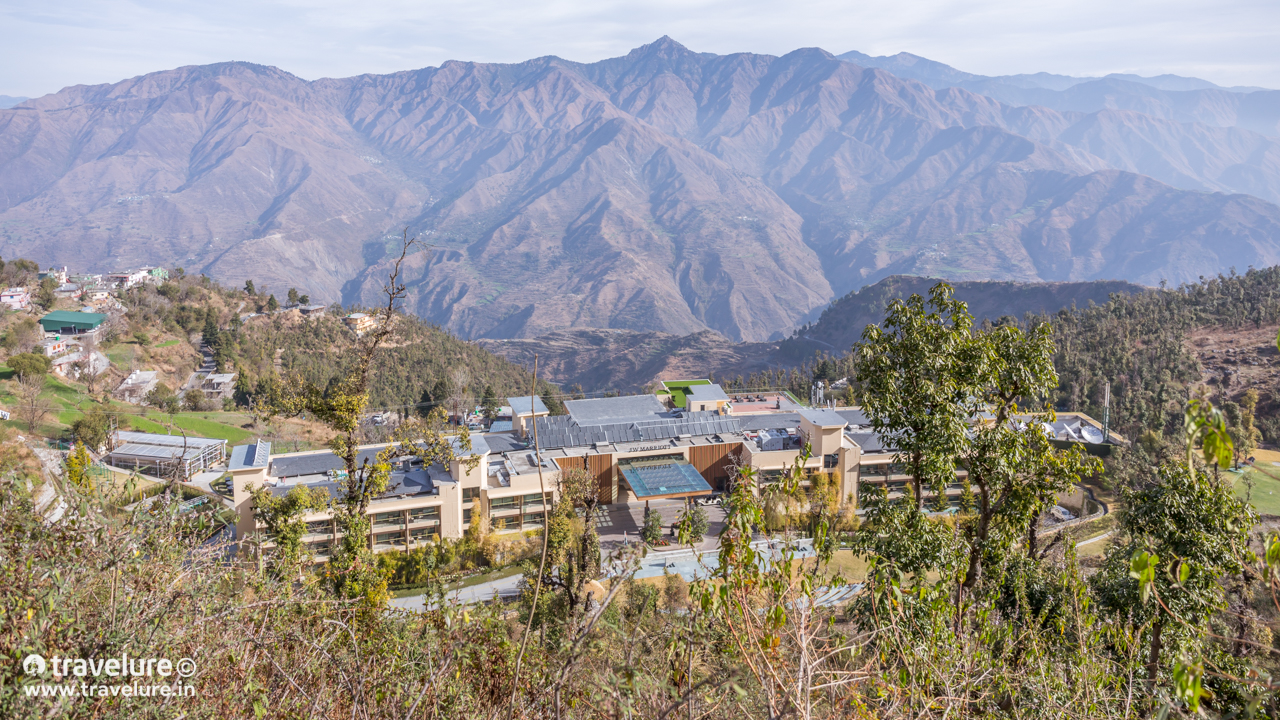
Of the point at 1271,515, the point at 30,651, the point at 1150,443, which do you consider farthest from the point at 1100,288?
the point at 30,651

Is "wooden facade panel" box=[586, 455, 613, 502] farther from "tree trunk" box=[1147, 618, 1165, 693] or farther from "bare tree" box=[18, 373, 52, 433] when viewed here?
"bare tree" box=[18, 373, 52, 433]

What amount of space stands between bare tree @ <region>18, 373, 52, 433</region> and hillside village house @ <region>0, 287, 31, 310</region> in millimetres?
20562

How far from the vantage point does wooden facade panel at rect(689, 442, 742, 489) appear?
3719 centimetres

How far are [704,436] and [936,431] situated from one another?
102ft

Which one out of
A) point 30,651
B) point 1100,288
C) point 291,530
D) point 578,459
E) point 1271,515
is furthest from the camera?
point 1100,288

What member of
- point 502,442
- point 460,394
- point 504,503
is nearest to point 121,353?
point 460,394

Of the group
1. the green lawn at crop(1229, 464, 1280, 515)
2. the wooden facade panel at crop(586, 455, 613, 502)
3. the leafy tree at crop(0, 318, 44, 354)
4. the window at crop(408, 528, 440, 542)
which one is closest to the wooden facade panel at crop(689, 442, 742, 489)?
the wooden facade panel at crop(586, 455, 613, 502)

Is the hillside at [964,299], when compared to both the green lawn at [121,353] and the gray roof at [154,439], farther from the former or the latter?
the gray roof at [154,439]

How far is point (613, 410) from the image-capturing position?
1654 inches

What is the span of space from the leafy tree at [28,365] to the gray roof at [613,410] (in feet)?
116

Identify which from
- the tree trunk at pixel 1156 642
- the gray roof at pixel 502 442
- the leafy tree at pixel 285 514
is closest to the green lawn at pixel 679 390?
the gray roof at pixel 502 442

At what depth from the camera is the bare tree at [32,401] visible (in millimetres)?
37444

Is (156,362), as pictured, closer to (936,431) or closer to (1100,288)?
(936,431)

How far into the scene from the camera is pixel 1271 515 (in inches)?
1184
